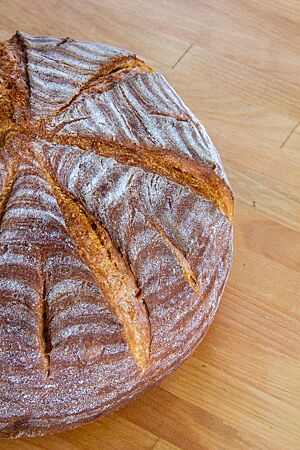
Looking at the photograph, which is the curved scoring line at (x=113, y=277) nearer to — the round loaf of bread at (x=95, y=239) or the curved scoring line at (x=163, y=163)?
the round loaf of bread at (x=95, y=239)

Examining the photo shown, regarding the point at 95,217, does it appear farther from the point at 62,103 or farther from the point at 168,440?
the point at 168,440

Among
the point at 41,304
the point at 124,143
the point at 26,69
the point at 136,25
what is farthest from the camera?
the point at 136,25

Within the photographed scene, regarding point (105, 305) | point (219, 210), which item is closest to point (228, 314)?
point (219, 210)

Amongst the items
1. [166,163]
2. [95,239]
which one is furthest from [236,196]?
[95,239]

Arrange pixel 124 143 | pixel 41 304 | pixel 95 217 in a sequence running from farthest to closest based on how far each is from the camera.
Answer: pixel 124 143 < pixel 95 217 < pixel 41 304

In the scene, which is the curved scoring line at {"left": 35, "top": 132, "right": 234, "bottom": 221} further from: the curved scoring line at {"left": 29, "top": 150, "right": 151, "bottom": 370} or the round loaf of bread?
the curved scoring line at {"left": 29, "top": 150, "right": 151, "bottom": 370}
